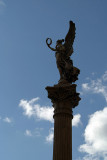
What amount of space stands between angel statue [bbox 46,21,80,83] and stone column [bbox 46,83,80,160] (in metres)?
1.28

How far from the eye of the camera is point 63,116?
42.5ft

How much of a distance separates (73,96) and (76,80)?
6.74 feet

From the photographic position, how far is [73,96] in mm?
13594

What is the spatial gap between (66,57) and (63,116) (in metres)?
4.87

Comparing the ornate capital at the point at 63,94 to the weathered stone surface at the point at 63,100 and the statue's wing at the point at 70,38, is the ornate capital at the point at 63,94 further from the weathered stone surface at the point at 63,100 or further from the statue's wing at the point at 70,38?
the statue's wing at the point at 70,38

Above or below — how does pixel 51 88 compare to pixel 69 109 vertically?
above

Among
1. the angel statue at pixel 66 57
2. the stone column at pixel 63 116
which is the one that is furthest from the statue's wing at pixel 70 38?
the stone column at pixel 63 116

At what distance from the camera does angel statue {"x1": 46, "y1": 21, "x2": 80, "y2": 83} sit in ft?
49.9

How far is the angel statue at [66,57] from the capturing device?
15203mm

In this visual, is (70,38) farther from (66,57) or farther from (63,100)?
(63,100)

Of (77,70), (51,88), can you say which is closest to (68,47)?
(77,70)

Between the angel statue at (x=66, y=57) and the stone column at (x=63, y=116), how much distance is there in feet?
4.22

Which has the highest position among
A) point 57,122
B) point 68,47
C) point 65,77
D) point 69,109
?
point 68,47

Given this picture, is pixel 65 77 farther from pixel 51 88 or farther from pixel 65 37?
pixel 65 37
